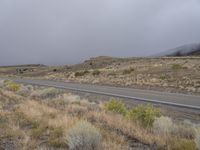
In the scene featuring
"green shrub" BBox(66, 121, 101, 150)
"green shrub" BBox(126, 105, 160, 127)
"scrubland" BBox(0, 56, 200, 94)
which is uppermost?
"green shrub" BBox(66, 121, 101, 150)

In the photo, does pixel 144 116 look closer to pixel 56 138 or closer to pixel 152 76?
pixel 56 138

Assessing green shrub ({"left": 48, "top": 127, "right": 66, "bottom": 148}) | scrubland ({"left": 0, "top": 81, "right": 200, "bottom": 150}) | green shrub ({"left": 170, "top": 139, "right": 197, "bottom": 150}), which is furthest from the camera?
green shrub ({"left": 48, "top": 127, "right": 66, "bottom": 148})

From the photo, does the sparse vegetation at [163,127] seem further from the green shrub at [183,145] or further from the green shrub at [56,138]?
the green shrub at [56,138]

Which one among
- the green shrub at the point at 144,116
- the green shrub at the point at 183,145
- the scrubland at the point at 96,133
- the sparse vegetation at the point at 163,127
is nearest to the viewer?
A: the green shrub at the point at 183,145

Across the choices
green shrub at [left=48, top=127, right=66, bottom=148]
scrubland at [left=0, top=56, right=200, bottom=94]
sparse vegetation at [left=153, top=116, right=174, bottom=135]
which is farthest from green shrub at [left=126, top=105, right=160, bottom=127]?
scrubland at [left=0, top=56, right=200, bottom=94]

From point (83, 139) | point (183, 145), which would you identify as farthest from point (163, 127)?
point (83, 139)

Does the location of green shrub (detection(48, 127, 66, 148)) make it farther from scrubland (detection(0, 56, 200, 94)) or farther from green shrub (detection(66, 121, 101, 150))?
scrubland (detection(0, 56, 200, 94))

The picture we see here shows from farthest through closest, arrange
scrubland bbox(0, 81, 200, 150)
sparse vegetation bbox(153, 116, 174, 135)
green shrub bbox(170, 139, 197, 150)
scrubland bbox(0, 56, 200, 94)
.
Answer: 1. scrubland bbox(0, 56, 200, 94)
2. sparse vegetation bbox(153, 116, 174, 135)
3. scrubland bbox(0, 81, 200, 150)
4. green shrub bbox(170, 139, 197, 150)

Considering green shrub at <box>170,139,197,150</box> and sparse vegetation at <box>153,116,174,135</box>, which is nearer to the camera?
green shrub at <box>170,139,197,150</box>

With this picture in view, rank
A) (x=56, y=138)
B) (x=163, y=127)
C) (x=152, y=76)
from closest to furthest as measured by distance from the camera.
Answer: (x=56, y=138)
(x=163, y=127)
(x=152, y=76)

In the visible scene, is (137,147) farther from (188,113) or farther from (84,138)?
(188,113)

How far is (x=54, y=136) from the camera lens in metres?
8.60

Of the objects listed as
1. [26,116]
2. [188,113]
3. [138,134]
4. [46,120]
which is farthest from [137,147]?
[188,113]

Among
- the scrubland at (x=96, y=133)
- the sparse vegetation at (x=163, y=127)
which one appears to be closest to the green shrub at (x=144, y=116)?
the scrubland at (x=96, y=133)
